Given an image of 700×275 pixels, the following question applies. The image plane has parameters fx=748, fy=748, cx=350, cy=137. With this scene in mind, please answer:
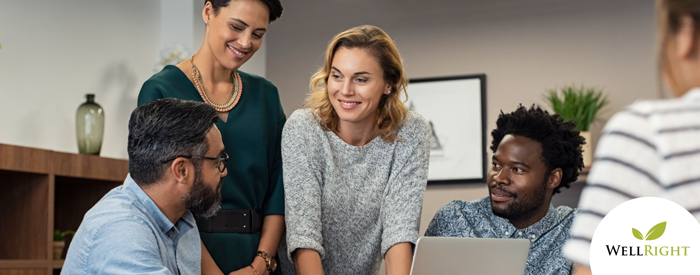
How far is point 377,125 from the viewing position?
2.14 m

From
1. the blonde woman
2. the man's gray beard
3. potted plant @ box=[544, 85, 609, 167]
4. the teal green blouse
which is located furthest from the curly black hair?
potted plant @ box=[544, 85, 609, 167]

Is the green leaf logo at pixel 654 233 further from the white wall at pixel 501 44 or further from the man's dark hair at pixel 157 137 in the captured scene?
the white wall at pixel 501 44

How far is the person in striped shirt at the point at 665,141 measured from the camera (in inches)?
17.4

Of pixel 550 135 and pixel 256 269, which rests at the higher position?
pixel 550 135

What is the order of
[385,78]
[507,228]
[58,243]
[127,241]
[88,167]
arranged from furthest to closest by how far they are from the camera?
[88,167] < [58,243] < [507,228] < [385,78] < [127,241]

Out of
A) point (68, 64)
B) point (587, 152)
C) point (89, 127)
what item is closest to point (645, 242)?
point (89, 127)

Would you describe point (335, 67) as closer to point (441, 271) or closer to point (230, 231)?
point (230, 231)

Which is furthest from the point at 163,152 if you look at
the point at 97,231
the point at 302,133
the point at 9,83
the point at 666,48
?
the point at 9,83

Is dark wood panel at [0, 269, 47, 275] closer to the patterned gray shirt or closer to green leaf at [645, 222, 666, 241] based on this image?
the patterned gray shirt

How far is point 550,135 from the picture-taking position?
2430 millimetres

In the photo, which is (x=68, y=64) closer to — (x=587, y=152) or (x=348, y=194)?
(x=348, y=194)

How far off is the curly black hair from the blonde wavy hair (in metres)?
0.49

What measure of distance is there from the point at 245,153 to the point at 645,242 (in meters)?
1.42

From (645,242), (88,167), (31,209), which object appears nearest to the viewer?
(645,242)
